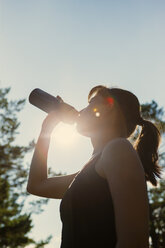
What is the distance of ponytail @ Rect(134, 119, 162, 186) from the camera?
2234mm

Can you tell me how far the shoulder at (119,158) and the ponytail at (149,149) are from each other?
724 mm

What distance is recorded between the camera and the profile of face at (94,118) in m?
2.08

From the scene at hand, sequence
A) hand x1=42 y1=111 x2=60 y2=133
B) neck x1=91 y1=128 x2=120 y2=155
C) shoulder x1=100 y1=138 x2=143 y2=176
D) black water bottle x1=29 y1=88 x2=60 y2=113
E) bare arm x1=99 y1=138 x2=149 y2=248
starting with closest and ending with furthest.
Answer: bare arm x1=99 y1=138 x2=149 y2=248, shoulder x1=100 y1=138 x2=143 y2=176, neck x1=91 y1=128 x2=120 y2=155, hand x1=42 y1=111 x2=60 y2=133, black water bottle x1=29 y1=88 x2=60 y2=113

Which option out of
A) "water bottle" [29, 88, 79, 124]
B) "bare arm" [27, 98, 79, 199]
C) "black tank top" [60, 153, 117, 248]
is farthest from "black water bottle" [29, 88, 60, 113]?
"black tank top" [60, 153, 117, 248]

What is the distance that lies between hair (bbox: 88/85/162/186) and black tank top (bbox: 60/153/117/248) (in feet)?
1.87

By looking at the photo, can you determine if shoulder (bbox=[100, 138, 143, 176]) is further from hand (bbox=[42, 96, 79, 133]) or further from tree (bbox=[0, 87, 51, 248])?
tree (bbox=[0, 87, 51, 248])

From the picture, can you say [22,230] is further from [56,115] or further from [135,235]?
[135,235]

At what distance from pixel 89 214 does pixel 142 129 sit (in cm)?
103

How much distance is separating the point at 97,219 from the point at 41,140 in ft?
3.73

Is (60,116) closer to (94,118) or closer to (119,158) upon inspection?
(94,118)

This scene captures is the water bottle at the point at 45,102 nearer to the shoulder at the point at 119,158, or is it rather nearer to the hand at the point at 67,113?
the hand at the point at 67,113

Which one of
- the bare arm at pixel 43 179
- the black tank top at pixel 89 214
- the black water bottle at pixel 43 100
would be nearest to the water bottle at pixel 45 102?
the black water bottle at pixel 43 100

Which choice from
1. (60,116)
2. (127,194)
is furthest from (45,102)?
(127,194)

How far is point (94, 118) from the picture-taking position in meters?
2.09
